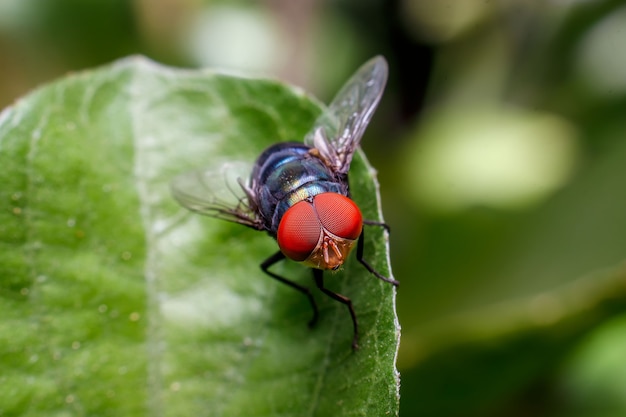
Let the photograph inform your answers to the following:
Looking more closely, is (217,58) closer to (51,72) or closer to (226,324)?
(51,72)

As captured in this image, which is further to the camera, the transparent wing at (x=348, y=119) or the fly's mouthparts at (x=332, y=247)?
the transparent wing at (x=348, y=119)

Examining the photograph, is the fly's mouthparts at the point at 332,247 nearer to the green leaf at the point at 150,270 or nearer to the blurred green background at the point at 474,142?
the green leaf at the point at 150,270

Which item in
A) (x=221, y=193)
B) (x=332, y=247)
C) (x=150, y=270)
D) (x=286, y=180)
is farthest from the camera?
(x=221, y=193)

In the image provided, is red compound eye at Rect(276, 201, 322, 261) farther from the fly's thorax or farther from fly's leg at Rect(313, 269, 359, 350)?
fly's leg at Rect(313, 269, 359, 350)

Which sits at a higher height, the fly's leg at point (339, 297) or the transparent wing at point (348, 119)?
the transparent wing at point (348, 119)

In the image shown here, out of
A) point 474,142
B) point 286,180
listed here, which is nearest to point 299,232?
point 286,180

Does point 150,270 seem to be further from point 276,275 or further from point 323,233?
point 323,233

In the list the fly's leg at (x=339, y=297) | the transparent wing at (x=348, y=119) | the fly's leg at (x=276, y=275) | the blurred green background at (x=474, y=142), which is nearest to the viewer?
the fly's leg at (x=339, y=297)

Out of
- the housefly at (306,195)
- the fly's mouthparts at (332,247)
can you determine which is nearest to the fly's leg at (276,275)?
the housefly at (306,195)
